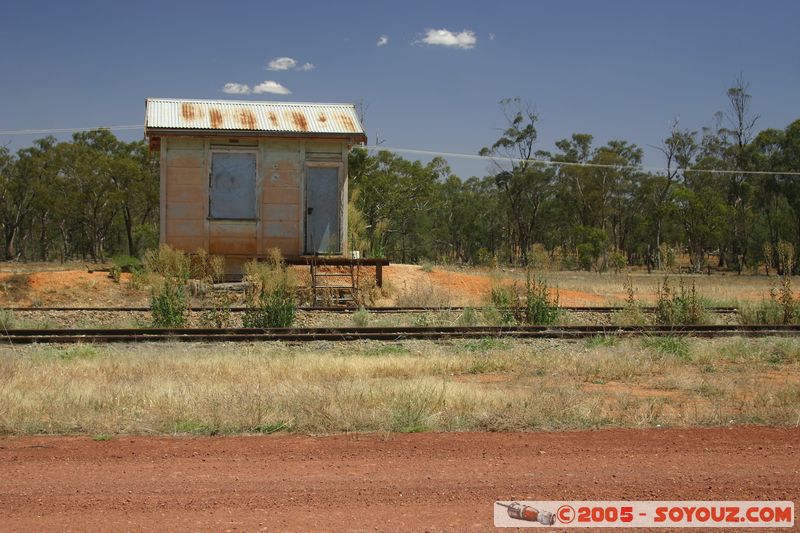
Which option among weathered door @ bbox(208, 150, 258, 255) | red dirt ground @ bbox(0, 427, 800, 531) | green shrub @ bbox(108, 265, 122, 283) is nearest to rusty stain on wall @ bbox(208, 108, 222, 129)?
weathered door @ bbox(208, 150, 258, 255)

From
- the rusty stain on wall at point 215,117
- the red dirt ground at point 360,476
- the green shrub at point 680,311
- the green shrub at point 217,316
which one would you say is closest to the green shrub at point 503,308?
the green shrub at point 680,311

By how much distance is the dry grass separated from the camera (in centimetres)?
764

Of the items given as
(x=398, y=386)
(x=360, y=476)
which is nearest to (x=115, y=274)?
(x=398, y=386)

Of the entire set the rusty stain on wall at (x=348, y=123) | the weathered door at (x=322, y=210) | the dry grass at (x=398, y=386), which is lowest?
the dry grass at (x=398, y=386)

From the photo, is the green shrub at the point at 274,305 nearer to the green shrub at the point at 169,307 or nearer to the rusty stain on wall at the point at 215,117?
the green shrub at the point at 169,307

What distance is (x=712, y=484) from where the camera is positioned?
19.2ft

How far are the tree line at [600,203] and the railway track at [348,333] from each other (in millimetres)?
28836

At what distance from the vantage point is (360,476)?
6.00 m

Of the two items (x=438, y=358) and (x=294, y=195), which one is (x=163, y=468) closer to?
(x=438, y=358)

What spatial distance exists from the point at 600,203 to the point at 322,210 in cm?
4242

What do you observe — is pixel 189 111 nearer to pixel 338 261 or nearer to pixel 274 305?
pixel 338 261

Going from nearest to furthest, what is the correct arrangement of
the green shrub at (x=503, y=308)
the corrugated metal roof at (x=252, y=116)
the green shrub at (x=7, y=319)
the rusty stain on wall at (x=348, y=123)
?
the green shrub at (x=7, y=319) < the green shrub at (x=503, y=308) < the corrugated metal roof at (x=252, y=116) < the rusty stain on wall at (x=348, y=123)

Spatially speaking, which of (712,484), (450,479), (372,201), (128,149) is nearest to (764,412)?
(712,484)

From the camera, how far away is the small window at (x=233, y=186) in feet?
70.6
